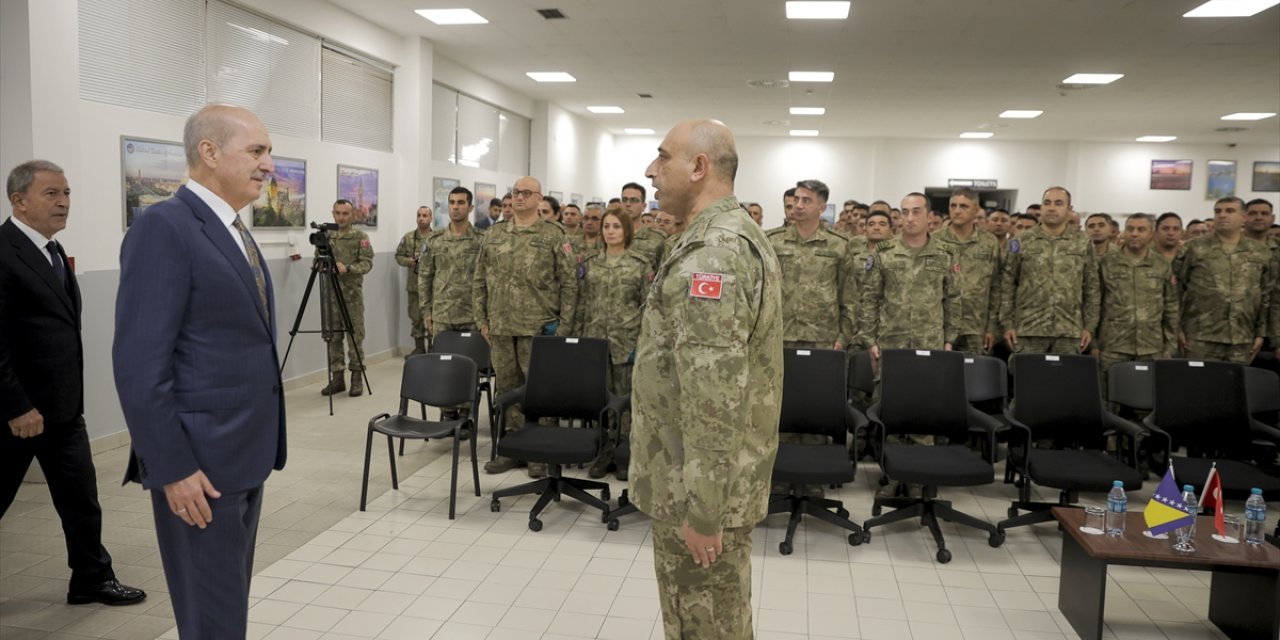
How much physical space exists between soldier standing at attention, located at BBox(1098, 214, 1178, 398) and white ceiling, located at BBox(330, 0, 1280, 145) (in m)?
2.38

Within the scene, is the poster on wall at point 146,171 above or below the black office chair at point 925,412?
above

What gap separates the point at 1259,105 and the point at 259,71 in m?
13.3

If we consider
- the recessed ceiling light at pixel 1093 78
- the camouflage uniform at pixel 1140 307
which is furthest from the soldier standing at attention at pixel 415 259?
the recessed ceiling light at pixel 1093 78

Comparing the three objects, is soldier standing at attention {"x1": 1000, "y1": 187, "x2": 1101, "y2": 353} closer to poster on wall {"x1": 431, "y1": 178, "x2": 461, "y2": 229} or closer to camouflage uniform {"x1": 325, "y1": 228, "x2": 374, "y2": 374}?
camouflage uniform {"x1": 325, "y1": 228, "x2": 374, "y2": 374}

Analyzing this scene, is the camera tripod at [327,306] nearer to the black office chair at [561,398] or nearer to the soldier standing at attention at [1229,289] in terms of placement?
the black office chair at [561,398]

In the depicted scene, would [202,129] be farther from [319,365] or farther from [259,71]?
[319,365]

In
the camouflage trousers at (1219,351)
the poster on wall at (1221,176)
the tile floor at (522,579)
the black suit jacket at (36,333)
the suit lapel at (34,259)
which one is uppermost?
the poster on wall at (1221,176)

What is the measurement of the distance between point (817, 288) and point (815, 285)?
2 centimetres

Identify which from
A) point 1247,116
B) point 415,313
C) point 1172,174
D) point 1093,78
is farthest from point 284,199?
point 1172,174

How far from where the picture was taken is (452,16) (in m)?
8.14

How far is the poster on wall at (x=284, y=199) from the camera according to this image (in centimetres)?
693

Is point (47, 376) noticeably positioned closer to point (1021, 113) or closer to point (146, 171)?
point (146, 171)

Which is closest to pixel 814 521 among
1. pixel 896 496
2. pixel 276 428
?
pixel 896 496

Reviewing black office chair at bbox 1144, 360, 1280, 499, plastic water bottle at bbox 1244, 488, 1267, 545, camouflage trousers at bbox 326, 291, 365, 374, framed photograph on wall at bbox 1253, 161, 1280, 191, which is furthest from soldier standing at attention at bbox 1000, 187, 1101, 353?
framed photograph on wall at bbox 1253, 161, 1280, 191
